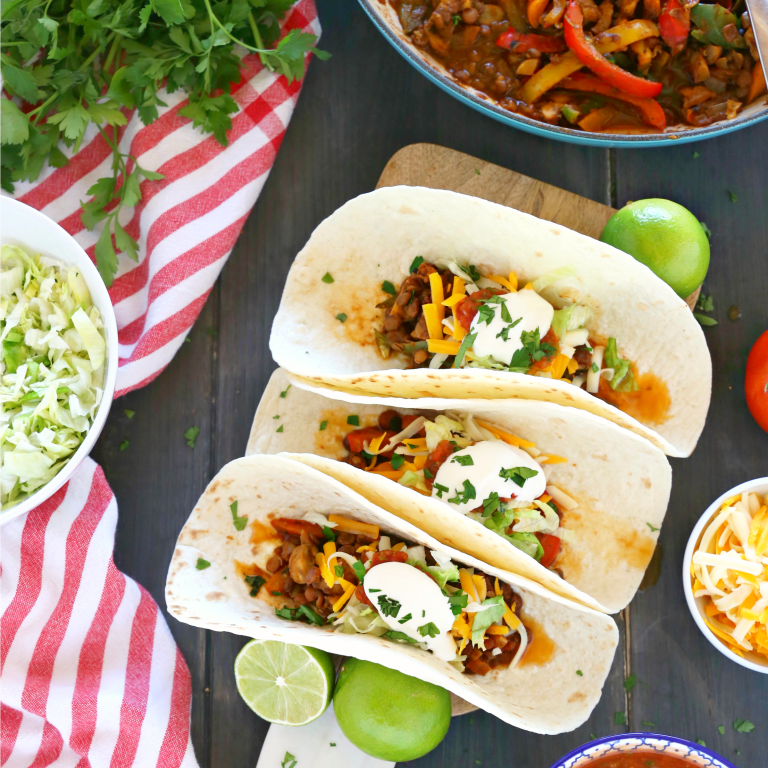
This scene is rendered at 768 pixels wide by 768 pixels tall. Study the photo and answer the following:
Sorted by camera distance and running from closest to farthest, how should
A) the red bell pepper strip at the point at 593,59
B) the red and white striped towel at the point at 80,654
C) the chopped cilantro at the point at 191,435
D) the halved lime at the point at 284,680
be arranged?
the red bell pepper strip at the point at 593,59 → the halved lime at the point at 284,680 → the red and white striped towel at the point at 80,654 → the chopped cilantro at the point at 191,435

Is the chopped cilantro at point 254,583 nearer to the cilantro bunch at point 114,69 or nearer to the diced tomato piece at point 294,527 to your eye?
the diced tomato piece at point 294,527

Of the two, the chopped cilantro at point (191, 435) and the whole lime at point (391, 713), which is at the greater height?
the chopped cilantro at point (191, 435)

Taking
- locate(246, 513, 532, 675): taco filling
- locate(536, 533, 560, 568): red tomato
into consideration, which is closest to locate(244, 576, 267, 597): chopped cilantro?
locate(246, 513, 532, 675): taco filling

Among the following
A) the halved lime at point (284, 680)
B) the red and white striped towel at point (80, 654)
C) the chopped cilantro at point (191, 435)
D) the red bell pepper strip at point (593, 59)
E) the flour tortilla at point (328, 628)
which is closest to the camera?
the flour tortilla at point (328, 628)

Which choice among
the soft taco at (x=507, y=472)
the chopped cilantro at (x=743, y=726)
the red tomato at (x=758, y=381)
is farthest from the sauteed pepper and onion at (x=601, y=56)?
the chopped cilantro at (x=743, y=726)

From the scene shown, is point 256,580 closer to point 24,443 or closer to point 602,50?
point 24,443

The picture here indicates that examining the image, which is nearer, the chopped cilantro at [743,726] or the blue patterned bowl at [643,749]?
the blue patterned bowl at [643,749]

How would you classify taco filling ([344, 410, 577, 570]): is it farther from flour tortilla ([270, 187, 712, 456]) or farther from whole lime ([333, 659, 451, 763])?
whole lime ([333, 659, 451, 763])
